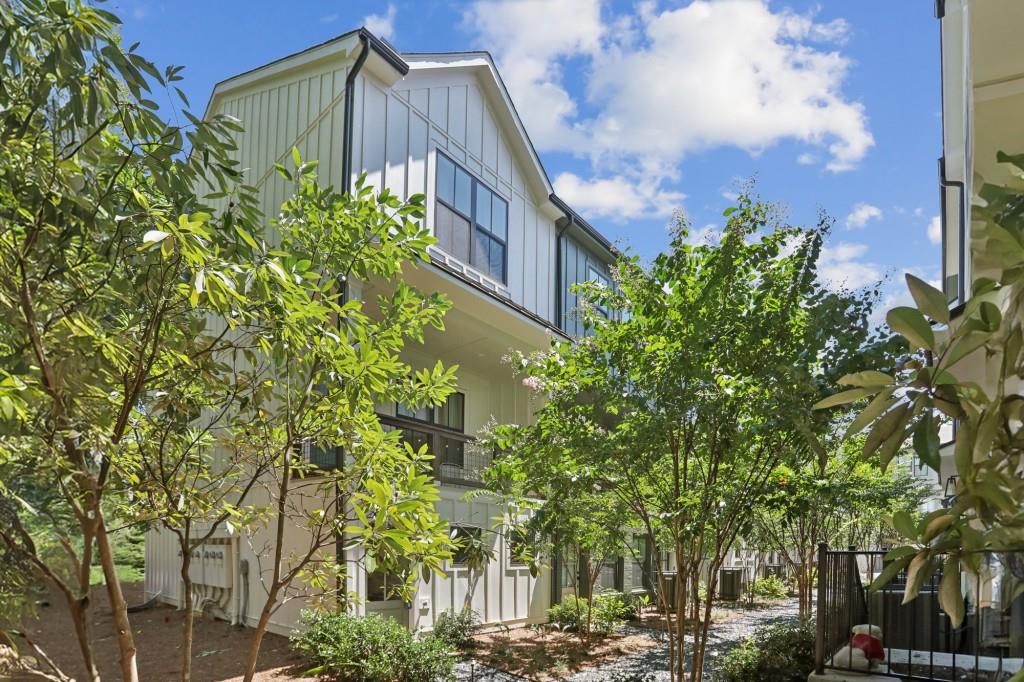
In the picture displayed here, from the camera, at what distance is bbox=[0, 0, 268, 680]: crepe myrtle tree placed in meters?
2.78

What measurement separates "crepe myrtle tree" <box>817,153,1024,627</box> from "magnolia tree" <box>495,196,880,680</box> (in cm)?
390

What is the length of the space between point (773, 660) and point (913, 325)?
30.3 feet

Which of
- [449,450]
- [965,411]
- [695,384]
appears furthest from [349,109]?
[965,411]

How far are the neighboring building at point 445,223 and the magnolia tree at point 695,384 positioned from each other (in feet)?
15.6

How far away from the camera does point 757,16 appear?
25.1 feet

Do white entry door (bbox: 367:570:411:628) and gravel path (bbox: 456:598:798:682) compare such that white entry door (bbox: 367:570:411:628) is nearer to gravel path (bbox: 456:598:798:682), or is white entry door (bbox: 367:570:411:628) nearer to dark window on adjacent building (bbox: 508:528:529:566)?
gravel path (bbox: 456:598:798:682)

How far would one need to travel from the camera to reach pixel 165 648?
11.6 meters

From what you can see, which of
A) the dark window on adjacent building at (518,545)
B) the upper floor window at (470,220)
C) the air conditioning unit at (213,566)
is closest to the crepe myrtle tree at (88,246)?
the dark window on adjacent building at (518,545)

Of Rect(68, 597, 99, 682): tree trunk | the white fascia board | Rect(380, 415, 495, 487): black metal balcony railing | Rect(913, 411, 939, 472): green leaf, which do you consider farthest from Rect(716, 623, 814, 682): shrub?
the white fascia board

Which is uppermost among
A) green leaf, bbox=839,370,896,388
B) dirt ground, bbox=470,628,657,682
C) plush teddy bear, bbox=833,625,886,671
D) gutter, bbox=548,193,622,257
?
gutter, bbox=548,193,622,257

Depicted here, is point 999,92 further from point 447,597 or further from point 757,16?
point 447,597

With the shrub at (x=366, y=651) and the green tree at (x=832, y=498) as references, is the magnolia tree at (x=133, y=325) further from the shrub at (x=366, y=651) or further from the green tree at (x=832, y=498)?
the shrub at (x=366, y=651)

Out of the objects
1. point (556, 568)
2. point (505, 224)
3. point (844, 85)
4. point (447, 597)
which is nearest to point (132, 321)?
point (844, 85)

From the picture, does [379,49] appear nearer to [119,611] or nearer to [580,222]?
[580,222]
